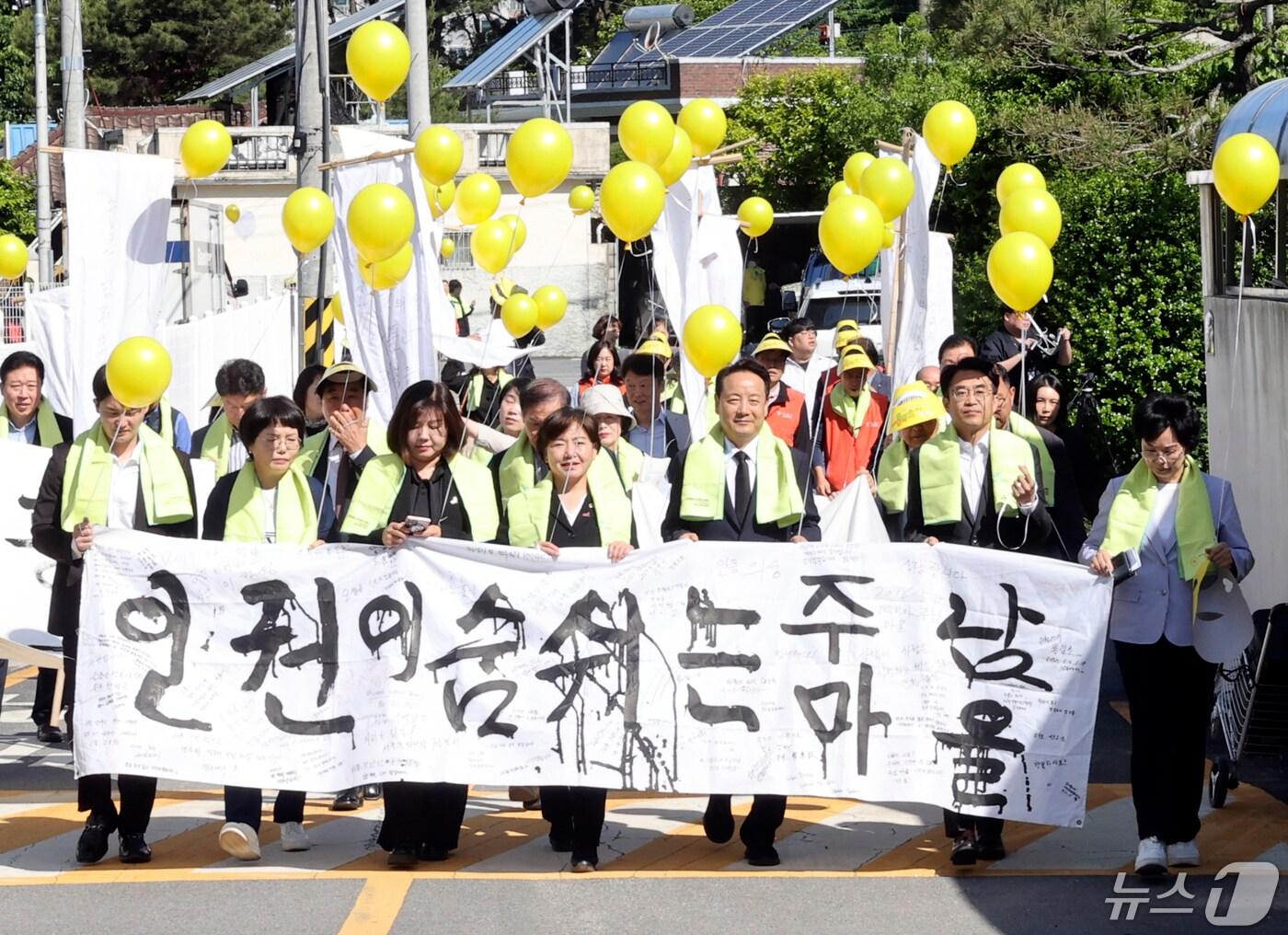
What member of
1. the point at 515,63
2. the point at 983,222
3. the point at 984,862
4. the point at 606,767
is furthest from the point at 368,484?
the point at 515,63

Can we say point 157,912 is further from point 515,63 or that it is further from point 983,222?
point 515,63

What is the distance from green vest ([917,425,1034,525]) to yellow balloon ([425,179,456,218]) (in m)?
5.03

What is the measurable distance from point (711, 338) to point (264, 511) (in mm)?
2624

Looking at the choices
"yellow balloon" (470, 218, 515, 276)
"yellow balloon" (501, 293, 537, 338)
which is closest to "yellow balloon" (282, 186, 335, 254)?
"yellow balloon" (470, 218, 515, 276)

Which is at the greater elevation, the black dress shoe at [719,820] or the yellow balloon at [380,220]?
the yellow balloon at [380,220]

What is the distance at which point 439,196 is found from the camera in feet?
42.3

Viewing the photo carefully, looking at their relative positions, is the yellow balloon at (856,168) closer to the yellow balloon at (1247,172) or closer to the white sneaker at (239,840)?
the yellow balloon at (1247,172)

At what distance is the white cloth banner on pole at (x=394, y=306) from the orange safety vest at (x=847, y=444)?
6.88 feet

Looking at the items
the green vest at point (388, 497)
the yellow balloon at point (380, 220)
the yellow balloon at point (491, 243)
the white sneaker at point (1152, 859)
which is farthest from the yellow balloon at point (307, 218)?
the white sneaker at point (1152, 859)

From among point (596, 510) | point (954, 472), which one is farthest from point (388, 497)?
point (954, 472)

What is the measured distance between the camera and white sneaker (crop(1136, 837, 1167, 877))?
20.6ft

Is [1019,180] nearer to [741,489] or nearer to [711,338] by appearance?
[711,338]

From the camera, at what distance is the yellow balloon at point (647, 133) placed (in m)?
10.6

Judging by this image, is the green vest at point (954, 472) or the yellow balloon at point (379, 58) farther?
the yellow balloon at point (379, 58)
